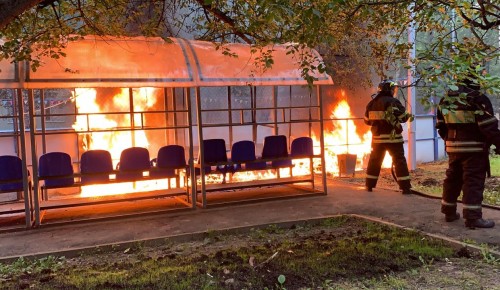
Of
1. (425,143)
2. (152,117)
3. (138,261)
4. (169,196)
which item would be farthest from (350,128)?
(138,261)

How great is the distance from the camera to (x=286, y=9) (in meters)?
4.44

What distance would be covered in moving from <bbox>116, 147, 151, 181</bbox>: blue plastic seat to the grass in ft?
7.11

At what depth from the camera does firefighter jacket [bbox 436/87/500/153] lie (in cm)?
600

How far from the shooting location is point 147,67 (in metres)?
7.72

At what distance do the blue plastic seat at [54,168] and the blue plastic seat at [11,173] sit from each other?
295mm

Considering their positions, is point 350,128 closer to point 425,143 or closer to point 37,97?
point 425,143

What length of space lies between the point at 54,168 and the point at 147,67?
216 cm

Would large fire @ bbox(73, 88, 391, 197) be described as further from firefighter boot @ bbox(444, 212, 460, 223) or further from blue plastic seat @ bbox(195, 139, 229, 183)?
firefighter boot @ bbox(444, 212, 460, 223)

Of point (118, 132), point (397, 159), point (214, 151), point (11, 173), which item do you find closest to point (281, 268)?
Answer: point (214, 151)

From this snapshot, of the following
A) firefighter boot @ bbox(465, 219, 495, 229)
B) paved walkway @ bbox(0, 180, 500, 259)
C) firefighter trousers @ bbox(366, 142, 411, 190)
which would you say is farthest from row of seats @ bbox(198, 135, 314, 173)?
firefighter boot @ bbox(465, 219, 495, 229)

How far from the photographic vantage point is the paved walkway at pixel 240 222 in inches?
243

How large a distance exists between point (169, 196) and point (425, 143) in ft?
36.4

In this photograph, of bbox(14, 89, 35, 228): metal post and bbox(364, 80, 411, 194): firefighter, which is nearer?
bbox(14, 89, 35, 228): metal post

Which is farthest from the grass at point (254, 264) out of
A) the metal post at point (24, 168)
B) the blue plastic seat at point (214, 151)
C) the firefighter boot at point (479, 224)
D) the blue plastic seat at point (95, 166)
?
the blue plastic seat at point (214, 151)
